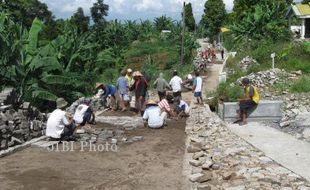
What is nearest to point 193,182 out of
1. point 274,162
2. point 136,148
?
point 274,162

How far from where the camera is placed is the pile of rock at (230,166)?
768 cm

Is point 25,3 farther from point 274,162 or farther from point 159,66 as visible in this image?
point 274,162

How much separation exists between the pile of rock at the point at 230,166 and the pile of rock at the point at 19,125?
388 centimetres

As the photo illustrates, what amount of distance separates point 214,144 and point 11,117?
4.80m

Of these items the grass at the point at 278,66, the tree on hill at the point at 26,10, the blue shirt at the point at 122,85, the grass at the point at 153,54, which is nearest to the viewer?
the blue shirt at the point at 122,85

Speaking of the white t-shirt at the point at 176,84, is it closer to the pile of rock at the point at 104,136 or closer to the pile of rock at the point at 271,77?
the pile of rock at the point at 271,77

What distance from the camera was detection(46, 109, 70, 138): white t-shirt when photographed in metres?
10.8

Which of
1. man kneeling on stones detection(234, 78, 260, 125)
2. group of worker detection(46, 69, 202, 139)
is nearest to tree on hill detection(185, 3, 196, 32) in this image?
group of worker detection(46, 69, 202, 139)

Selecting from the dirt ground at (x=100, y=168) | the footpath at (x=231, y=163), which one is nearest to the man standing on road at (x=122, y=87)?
the footpath at (x=231, y=163)

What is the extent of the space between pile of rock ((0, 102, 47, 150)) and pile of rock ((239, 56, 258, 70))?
14.2 meters

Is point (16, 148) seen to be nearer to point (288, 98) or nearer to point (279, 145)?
point (279, 145)

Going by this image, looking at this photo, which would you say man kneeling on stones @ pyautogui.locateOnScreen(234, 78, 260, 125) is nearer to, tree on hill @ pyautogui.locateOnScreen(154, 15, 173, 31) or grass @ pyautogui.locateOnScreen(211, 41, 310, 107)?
grass @ pyautogui.locateOnScreen(211, 41, 310, 107)

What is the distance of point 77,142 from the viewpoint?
10.9 m

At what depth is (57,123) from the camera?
35.3ft
